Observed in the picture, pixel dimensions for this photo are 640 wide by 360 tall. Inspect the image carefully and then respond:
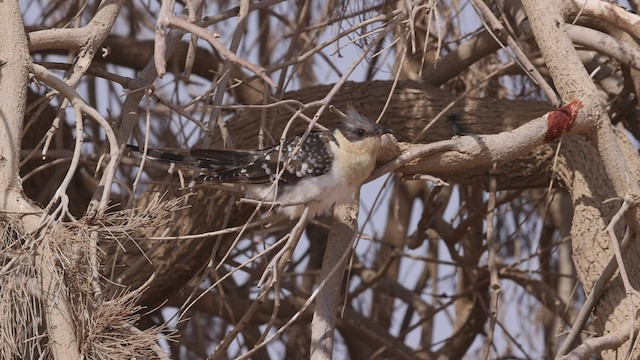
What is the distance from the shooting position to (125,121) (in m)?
2.98

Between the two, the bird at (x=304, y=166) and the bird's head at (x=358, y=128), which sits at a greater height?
the bird's head at (x=358, y=128)

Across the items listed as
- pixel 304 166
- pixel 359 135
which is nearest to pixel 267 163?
pixel 304 166

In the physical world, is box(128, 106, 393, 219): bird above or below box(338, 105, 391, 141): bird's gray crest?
below

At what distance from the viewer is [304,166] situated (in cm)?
341

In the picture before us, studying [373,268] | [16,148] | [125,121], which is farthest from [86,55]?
[373,268]

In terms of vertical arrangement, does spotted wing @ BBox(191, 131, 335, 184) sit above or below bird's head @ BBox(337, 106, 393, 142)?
below

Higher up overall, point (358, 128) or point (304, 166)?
point (358, 128)

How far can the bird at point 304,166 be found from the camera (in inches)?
127

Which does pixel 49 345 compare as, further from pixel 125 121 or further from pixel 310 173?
pixel 310 173

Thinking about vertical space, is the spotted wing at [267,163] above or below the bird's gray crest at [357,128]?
below

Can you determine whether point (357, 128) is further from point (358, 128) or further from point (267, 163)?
point (267, 163)

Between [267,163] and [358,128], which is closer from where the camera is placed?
[267,163]

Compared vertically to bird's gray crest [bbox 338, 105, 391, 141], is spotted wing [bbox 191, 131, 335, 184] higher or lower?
lower

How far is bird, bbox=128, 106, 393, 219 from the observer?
3232mm
